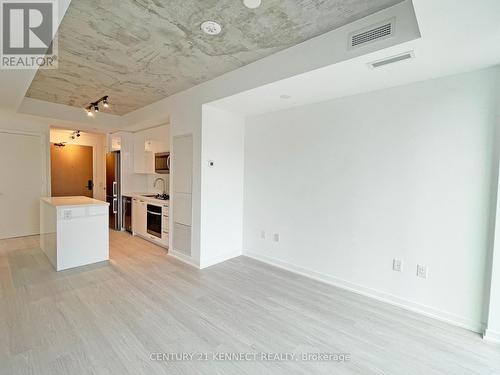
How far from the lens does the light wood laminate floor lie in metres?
1.83

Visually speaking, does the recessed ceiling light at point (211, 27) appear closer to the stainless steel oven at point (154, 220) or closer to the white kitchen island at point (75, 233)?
the white kitchen island at point (75, 233)

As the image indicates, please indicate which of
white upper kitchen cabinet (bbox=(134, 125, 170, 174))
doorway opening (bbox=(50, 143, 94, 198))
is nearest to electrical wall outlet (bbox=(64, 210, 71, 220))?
white upper kitchen cabinet (bbox=(134, 125, 170, 174))

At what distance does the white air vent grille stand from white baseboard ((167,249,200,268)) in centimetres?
340

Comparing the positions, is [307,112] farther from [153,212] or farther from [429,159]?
[153,212]

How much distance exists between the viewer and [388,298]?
2795 millimetres

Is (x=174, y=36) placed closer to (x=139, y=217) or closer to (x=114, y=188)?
(x=139, y=217)

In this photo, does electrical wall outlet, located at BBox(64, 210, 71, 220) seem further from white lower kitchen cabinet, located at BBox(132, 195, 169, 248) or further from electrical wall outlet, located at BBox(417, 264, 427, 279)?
electrical wall outlet, located at BBox(417, 264, 427, 279)

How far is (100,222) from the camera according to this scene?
379 centimetres

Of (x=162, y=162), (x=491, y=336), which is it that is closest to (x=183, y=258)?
(x=162, y=162)

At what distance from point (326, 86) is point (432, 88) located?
3.45ft

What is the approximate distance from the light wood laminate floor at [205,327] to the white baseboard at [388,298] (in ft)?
0.30

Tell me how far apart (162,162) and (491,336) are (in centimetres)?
535

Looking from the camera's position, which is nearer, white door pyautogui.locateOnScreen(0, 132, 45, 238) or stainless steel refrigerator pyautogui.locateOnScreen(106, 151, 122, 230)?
white door pyautogui.locateOnScreen(0, 132, 45, 238)

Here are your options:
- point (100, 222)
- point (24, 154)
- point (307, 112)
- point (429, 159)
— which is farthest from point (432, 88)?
point (24, 154)
